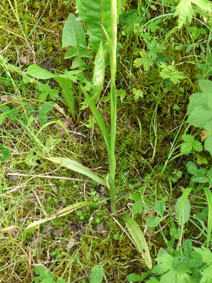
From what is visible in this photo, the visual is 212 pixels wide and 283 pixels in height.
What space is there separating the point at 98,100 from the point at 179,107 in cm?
45

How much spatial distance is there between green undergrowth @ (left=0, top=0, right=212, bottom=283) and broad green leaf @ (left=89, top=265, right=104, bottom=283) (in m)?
0.07

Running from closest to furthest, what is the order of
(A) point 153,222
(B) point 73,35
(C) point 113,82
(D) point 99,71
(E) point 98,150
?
(C) point 113,82
(D) point 99,71
(A) point 153,222
(B) point 73,35
(E) point 98,150

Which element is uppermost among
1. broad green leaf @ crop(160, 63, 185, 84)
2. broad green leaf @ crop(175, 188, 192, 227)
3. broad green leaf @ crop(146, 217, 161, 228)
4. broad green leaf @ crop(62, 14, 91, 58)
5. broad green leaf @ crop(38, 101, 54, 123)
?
broad green leaf @ crop(62, 14, 91, 58)

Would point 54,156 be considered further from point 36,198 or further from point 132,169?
point 132,169

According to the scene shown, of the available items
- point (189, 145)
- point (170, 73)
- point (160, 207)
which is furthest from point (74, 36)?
point (160, 207)

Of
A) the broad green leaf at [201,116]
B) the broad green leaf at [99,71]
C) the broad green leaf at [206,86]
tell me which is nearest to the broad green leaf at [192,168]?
the broad green leaf at [201,116]

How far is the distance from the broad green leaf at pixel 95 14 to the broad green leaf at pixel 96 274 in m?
1.10

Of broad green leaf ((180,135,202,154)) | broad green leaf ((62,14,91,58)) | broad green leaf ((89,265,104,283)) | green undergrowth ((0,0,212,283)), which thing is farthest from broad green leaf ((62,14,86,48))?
broad green leaf ((89,265,104,283))

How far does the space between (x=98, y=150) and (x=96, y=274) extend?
2.05ft

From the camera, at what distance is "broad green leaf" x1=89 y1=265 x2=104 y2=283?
1.47 m

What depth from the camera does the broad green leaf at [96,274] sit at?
147 cm

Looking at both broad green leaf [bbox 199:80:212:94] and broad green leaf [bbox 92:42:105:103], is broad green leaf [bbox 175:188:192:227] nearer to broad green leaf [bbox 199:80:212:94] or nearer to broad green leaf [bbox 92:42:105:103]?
broad green leaf [bbox 199:80:212:94]

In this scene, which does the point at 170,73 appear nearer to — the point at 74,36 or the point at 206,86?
the point at 206,86

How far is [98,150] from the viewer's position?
1714mm
